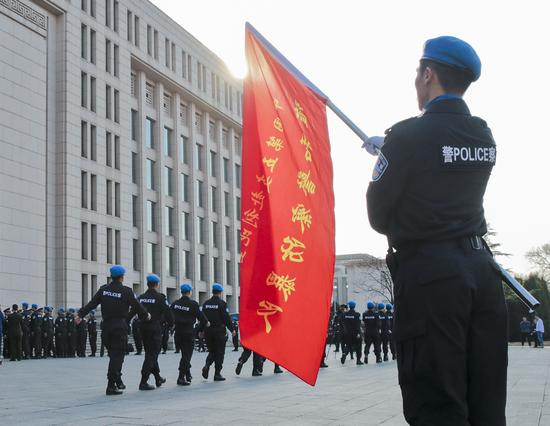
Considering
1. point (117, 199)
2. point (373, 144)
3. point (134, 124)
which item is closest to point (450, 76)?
point (373, 144)

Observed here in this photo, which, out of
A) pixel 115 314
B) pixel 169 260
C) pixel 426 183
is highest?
pixel 169 260

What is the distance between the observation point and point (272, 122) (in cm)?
537

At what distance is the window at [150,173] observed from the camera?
54534mm

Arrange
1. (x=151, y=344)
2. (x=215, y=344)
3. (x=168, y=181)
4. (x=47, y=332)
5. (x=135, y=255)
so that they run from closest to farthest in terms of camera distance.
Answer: (x=151, y=344) < (x=215, y=344) < (x=47, y=332) < (x=135, y=255) < (x=168, y=181)

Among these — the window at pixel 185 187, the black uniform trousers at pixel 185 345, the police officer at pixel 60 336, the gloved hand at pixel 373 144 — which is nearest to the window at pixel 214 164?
the window at pixel 185 187

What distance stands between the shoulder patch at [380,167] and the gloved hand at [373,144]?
0.58 m

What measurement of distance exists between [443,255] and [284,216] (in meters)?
2.17

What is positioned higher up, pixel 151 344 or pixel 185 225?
pixel 185 225

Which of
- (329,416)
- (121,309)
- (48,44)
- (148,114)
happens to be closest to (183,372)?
(121,309)

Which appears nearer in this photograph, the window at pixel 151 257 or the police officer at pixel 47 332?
the police officer at pixel 47 332

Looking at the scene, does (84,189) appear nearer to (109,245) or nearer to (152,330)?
(109,245)

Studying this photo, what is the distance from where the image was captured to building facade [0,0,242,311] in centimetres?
4012

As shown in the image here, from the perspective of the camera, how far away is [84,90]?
46.1m

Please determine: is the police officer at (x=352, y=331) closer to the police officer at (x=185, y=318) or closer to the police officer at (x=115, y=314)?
the police officer at (x=185, y=318)
